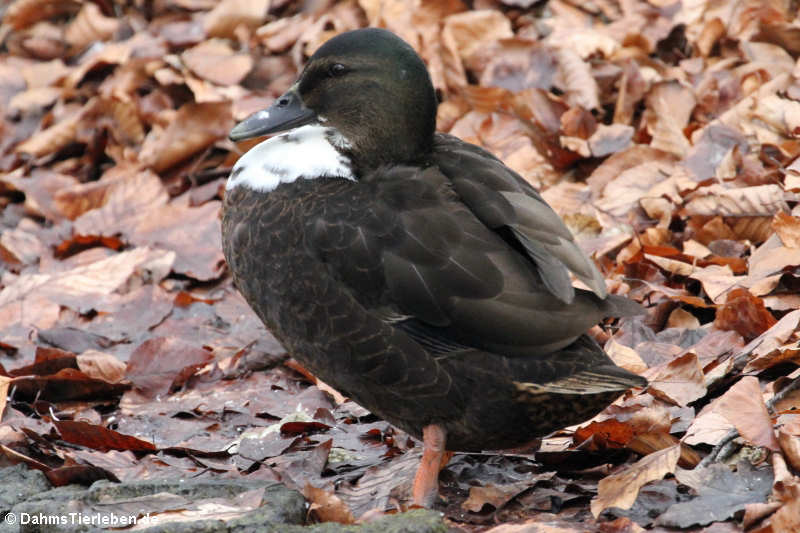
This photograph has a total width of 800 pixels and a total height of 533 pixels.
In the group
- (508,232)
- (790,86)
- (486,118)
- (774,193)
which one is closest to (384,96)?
(508,232)

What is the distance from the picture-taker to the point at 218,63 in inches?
271

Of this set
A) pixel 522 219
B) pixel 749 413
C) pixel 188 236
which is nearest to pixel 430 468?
pixel 522 219

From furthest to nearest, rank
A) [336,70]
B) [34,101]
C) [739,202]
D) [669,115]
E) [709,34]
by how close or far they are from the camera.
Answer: [34,101] → [709,34] → [669,115] → [739,202] → [336,70]

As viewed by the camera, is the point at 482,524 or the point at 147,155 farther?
the point at 147,155

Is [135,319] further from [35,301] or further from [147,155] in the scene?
[147,155]

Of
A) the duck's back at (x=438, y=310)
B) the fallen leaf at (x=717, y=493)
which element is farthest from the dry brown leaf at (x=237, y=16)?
the fallen leaf at (x=717, y=493)

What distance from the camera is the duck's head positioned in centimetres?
371

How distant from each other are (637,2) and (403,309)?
3683 mm

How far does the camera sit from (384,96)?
3.72 m

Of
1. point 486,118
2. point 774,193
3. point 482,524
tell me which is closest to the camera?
point 482,524

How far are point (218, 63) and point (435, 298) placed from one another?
13.1 feet

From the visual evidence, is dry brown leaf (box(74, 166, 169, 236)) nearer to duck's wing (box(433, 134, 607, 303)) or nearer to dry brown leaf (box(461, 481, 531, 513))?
duck's wing (box(433, 134, 607, 303))

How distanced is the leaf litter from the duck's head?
1024 mm

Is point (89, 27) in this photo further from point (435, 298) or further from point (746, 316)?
point (746, 316)
